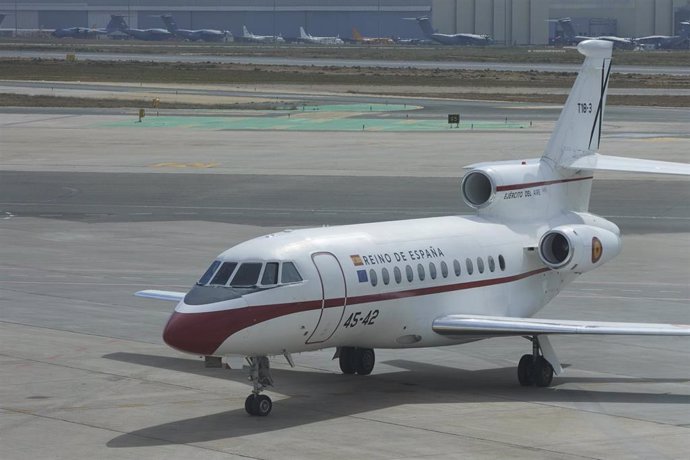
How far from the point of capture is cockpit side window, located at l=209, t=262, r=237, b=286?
2217 centimetres

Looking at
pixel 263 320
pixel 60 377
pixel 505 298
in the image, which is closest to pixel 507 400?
pixel 505 298

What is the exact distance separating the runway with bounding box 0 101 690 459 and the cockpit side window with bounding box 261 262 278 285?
89.1 inches

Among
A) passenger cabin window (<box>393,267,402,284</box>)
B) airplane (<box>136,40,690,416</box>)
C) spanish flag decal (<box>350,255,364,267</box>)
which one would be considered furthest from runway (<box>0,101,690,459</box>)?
spanish flag decal (<box>350,255,364,267</box>)

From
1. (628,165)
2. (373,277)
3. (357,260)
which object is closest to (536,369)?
(373,277)

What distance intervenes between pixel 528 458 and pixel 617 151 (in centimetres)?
5120

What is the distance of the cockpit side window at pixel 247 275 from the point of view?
2208 centimetres

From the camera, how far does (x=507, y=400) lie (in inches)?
939

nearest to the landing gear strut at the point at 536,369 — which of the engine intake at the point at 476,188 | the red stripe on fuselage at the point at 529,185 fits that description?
the red stripe on fuselage at the point at 529,185

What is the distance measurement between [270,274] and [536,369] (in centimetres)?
601

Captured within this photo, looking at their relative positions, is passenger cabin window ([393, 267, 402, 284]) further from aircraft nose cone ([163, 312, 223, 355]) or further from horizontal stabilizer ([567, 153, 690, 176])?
horizontal stabilizer ([567, 153, 690, 176])

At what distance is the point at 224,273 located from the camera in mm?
22297

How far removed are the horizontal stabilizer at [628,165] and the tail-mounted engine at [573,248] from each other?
153cm

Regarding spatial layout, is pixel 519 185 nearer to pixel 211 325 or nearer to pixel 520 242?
pixel 520 242

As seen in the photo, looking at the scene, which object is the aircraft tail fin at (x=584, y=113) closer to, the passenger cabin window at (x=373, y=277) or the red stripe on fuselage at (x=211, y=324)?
the passenger cabin window at (x=373, y=277)
